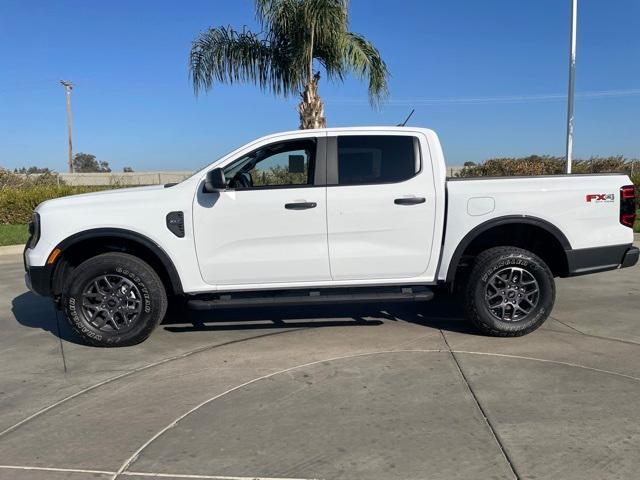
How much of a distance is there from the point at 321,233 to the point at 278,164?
83 cm

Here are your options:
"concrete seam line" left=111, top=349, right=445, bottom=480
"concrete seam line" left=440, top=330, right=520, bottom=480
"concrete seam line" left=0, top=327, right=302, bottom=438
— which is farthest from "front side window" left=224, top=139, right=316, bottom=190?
"concrete seam line" left=440, top=330, right=520, bottom=480

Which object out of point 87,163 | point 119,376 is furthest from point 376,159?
point 87,163

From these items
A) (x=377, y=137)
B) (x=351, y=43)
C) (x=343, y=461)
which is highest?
(x=351, y=43)

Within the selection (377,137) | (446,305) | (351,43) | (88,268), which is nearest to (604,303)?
(446,305)

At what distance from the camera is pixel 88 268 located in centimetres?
505

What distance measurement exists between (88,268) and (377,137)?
9.77 feet

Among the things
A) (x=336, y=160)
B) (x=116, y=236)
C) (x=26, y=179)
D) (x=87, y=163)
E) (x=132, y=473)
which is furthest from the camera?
(x=87, y=163)

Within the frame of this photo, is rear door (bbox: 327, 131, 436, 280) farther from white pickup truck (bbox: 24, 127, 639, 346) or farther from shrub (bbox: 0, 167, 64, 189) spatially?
shrub (bbox: 0, 167, 64, 189)

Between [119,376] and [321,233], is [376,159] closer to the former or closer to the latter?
[321,233]

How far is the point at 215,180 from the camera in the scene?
16.1 feet

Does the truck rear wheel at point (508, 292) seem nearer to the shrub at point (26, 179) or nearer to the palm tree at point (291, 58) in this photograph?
the palm tree at point (291, 58)

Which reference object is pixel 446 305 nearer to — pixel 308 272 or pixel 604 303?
pixel 604 303

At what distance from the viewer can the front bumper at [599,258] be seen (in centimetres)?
533

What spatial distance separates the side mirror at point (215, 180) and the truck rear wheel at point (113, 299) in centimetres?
100
